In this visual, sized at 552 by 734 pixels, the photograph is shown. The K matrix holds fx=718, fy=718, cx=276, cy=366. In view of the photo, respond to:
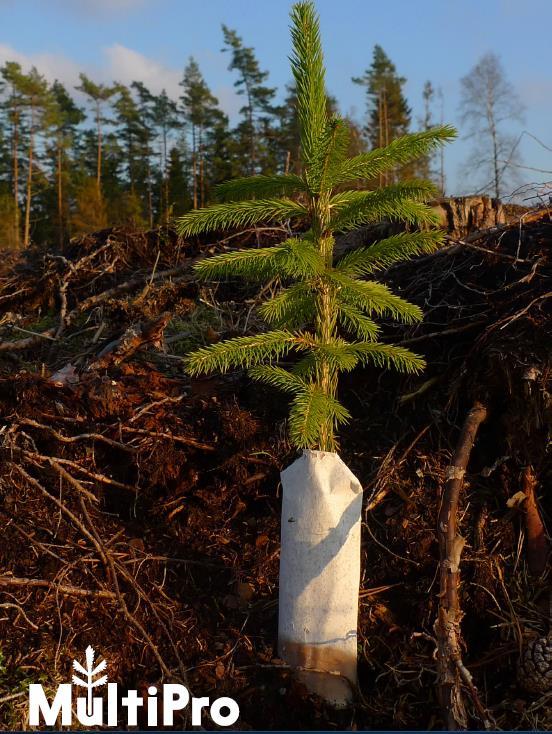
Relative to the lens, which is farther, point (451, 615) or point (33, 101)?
point (33, 101)

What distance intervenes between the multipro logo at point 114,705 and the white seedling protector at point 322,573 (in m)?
0.37

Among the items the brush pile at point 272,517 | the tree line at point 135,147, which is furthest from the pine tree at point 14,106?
the brush pile at point 272,517

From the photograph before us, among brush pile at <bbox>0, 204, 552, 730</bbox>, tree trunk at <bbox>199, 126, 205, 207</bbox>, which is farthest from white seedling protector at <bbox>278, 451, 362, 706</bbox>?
tree trunk at <bbox>199, 126, 205, 207</bbox>

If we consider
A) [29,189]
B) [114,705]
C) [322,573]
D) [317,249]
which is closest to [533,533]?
[322,573]

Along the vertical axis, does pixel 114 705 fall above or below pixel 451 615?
below

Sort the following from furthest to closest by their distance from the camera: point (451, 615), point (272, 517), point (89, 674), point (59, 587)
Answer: point (272, 517), point (59, 587), point (89, 674), point (451, 615)

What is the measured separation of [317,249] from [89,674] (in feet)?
6.84

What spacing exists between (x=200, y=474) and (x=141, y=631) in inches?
34.2

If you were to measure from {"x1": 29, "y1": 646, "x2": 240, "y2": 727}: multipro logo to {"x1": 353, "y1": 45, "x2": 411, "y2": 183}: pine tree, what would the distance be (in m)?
28.7

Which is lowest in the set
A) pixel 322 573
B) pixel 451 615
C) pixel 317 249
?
pixel 451 615

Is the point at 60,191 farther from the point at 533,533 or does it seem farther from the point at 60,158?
Result: the point at 533,533

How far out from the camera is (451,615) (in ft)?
9.76

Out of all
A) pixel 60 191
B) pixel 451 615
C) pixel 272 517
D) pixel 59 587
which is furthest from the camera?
pixel 60 191

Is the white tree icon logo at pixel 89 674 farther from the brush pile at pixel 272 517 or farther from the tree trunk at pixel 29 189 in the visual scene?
the tree trunk at pixel 29 189
